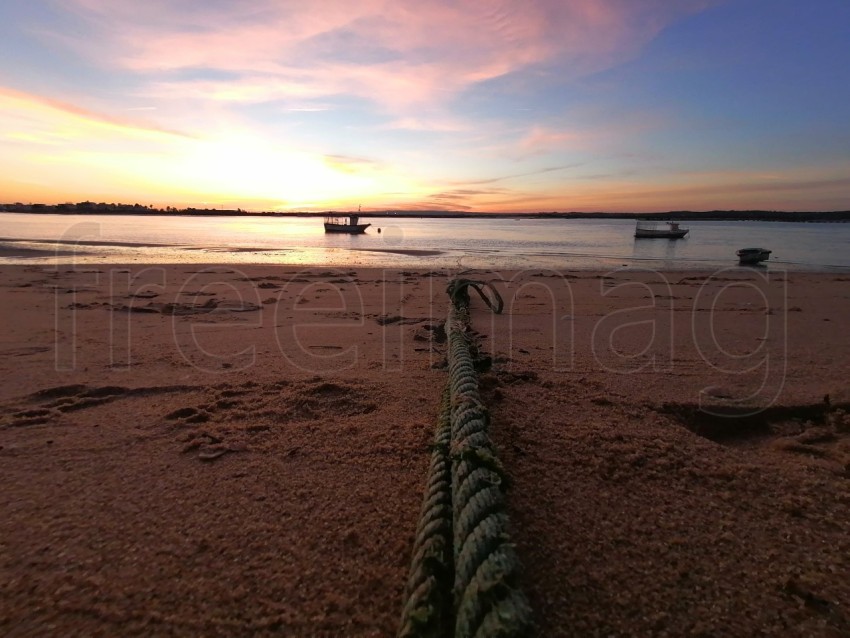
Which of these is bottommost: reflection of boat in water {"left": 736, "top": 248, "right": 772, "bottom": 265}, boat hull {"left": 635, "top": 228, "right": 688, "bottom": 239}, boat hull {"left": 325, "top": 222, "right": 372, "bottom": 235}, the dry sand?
the dry sand

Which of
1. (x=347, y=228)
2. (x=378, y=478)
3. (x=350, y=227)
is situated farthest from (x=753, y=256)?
(x=347, y=228)

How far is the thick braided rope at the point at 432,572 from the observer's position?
3.19 feet

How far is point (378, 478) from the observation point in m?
1.72

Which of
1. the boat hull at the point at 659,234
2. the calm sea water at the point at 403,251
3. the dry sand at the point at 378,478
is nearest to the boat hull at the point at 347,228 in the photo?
the calm sea water at the point at 403,251

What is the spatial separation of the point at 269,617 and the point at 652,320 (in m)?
4.59

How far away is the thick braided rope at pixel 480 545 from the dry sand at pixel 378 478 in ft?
0.75

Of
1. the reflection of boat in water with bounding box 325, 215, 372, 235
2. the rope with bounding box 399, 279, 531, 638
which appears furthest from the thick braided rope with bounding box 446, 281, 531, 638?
the reflection of boat in water with bounding box 325, 215, 372, 235

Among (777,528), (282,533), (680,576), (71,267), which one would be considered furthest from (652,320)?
(71,267)

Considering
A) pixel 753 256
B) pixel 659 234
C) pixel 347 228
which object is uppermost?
pixel 347 228

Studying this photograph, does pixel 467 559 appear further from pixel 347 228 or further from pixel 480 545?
pixel 347 228

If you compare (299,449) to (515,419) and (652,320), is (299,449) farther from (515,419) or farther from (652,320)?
(652,320)

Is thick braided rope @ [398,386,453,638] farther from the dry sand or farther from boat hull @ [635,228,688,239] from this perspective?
boat hull @ [635,228,688,239]

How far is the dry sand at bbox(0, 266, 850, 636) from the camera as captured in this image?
1140mm

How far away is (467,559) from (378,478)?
0.73 metres
